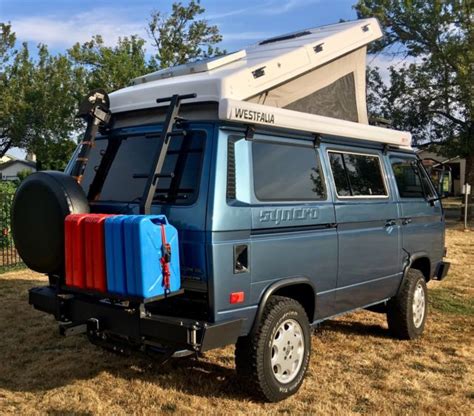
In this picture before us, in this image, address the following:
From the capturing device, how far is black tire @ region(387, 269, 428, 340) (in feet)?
19.0

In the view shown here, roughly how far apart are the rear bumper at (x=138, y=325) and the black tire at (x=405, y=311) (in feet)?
8.72

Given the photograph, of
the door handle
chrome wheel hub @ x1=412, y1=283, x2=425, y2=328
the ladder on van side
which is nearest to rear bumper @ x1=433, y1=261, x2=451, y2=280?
chrome wheel hub @ x1=412, y1=283, x2=425, y2=328

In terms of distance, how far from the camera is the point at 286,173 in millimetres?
4402

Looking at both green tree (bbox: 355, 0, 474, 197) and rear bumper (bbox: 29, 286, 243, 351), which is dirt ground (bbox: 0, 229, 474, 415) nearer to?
rear bumper (bbox: 29, 286, 243, 351)

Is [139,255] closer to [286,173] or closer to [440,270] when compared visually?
[286,173]

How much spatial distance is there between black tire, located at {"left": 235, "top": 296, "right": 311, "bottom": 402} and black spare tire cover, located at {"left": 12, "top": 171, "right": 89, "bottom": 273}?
1517mm

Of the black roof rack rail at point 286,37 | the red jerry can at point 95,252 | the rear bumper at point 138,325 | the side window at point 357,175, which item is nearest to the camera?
the rear bumper at point 138,325

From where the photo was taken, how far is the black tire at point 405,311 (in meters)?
5.79

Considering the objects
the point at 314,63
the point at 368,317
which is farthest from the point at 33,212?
the point at 368,317

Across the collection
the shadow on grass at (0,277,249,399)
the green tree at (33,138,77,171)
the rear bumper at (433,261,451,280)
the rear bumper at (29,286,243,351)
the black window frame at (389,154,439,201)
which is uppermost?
the green tree at (33,138,77,171)

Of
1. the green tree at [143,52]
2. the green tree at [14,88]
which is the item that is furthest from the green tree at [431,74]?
the green tree at [14,88]

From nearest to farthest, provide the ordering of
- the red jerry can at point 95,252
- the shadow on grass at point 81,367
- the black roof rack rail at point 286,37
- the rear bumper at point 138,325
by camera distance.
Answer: the rear bumper at point 138,325
the red jerry can at point 95,252
the shadow on grass at point 81,367
the black roof rack rail at point 286,37

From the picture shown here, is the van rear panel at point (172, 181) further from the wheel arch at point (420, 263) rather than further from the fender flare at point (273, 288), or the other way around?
the wheel arch at point (420, 263)

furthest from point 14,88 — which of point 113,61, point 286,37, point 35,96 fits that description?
point 286,37
